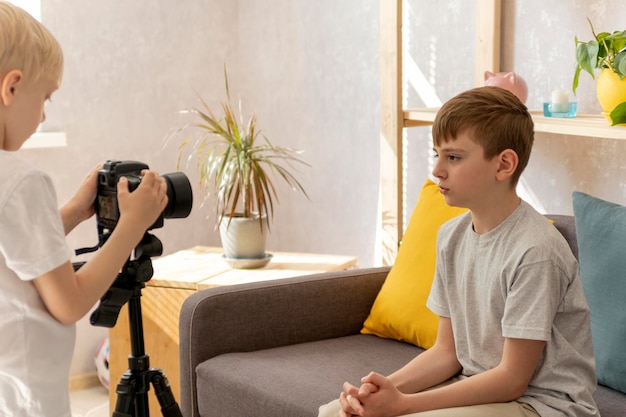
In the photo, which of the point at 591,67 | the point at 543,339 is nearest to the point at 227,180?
the point at 591,67

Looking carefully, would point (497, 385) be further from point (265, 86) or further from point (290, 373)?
point (265, 86)

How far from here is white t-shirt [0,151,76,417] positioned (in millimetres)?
1372

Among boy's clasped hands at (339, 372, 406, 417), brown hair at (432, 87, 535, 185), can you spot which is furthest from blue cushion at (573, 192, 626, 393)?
boy's clasped hands at (339, 372, 406, 417)

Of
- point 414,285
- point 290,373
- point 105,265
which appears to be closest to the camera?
point 105,265

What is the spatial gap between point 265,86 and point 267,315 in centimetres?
165

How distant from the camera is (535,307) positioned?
1.57m

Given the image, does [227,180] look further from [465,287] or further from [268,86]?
[465,287]

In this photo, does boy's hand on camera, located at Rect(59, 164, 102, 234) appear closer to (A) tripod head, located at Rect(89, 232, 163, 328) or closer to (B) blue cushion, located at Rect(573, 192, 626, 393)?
(A) tripod head, located at Rect(89, 232, 163, 328)

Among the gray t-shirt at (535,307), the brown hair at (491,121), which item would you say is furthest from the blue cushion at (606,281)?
the brown hair at (491,121)

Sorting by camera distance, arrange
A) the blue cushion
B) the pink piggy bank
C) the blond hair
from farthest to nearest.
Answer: the pink piggy bank → the blue cushion → the blond hair

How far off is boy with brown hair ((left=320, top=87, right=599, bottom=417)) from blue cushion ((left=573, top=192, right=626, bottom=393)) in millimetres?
350

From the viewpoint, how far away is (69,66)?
3.41m

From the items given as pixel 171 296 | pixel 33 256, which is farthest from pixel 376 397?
pixel 171 296

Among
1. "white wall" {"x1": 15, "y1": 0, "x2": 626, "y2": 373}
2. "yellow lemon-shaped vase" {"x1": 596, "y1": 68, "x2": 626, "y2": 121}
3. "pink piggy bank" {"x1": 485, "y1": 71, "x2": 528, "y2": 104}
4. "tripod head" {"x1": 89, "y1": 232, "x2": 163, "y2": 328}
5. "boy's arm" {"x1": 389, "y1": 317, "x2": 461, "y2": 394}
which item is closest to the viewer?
"tripod head" {"x1": 89, "y1": 232, "x2": 163, "y2": 328}
